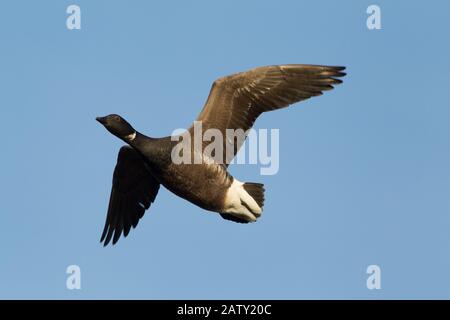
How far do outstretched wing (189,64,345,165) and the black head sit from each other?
3.20 ft

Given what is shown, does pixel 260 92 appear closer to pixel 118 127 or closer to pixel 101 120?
pixel 118 127

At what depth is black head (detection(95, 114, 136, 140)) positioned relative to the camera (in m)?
14.1

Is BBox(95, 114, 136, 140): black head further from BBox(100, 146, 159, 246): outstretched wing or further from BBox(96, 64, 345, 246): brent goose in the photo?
BBox(100, 146, 159, 246): outstretched wing

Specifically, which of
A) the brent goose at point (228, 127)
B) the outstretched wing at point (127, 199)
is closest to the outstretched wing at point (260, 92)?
the brent goose at point (228, 127)

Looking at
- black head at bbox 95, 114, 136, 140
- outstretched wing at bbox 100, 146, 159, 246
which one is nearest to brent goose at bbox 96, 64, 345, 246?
black head at bbox 95, 114, 136, 140

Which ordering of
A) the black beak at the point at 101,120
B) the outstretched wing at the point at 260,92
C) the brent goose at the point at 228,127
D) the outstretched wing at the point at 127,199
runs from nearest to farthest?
the brent goose at the point at 228,127 → the black beak at the point at 101,120 → the outstretched wing at the point at 260,92 → the outstretched wing at the point at 127,199

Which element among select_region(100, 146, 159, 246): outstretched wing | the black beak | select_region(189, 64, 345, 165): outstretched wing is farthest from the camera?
select_region(100, 146, 159, 246): outstretched wing

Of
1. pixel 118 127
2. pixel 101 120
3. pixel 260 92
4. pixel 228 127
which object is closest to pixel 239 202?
pixel 228 127

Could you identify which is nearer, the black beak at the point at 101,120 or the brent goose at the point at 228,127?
the brent goose at the point at 228,127

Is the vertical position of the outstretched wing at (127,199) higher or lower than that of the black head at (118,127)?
lower

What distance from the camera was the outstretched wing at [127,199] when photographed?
16.3 meters

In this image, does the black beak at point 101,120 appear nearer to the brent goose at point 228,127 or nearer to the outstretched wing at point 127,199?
the brent goose at point 228,127

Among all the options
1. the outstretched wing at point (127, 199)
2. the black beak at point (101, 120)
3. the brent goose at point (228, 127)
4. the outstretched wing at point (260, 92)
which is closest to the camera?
the brent goose at point (228, 127)
